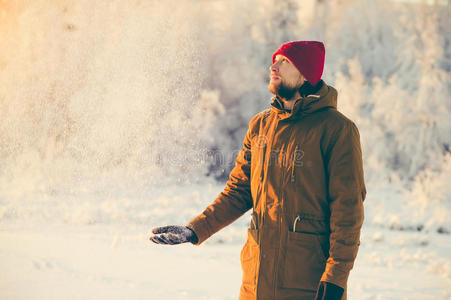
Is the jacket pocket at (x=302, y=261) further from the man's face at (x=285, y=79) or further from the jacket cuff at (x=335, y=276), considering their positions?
the man's face at (x=285, y=79)

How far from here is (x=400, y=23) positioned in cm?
1206

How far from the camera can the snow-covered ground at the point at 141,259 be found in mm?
3979

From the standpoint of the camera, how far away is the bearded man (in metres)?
1.46

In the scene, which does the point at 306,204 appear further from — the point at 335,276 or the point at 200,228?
the point at 200,228

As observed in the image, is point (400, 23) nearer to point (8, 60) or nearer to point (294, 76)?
point (8, 60)

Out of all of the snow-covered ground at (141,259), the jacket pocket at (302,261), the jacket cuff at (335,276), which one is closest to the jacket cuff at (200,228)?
the jacket pocket at (302,261)

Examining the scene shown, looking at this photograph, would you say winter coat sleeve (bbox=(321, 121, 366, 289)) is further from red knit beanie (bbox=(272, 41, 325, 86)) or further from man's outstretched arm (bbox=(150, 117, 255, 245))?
man's outstretched arm (bbox=(150, 117, 255, 245))

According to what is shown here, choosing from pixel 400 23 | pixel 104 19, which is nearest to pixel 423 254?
pixel 104 19

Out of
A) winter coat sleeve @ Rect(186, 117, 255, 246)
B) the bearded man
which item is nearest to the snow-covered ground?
winter coat sleeve @ Rect(186, 117, 255, 246)

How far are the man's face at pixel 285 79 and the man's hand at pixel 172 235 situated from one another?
60cm

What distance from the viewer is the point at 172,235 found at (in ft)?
5.41

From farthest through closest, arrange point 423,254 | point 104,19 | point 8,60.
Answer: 1. point 104,19
2. point 8,60
3. point 423,254

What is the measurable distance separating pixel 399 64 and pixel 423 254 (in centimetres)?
717

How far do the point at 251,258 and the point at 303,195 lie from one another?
30 cm
